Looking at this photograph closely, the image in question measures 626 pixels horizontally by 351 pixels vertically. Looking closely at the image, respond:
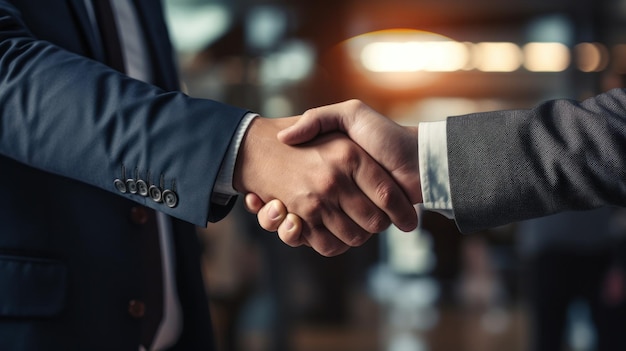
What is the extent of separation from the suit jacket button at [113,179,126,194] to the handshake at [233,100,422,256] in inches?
6.4

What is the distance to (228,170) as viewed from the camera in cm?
114

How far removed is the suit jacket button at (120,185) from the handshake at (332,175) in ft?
0.53

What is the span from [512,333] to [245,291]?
2.29 m

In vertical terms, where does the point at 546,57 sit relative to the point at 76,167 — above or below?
below

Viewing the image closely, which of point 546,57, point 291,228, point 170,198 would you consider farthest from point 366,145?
point 546,57

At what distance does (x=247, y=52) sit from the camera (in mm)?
4832

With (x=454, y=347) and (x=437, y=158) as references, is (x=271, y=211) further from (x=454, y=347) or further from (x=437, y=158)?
(x=454, y=347)

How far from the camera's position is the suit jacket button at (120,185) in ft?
3.66

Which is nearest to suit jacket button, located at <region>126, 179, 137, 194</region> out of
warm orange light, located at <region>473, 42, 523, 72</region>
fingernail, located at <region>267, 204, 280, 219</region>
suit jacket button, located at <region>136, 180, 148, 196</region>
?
suit jacket button, located at <region>136, 180, 148, 196</region>

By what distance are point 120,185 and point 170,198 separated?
0.08 metres

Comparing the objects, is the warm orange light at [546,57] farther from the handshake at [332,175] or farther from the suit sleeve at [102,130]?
the suit sleeve at [102,130]

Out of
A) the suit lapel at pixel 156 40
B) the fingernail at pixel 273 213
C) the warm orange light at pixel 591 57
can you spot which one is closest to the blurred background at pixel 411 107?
the warm orange light at pixel 591 57

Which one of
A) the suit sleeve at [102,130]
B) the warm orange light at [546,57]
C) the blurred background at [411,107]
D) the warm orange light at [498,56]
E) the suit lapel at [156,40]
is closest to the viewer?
the suit sleeve at [102,130]

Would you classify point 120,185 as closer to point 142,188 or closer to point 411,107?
point 142,188
